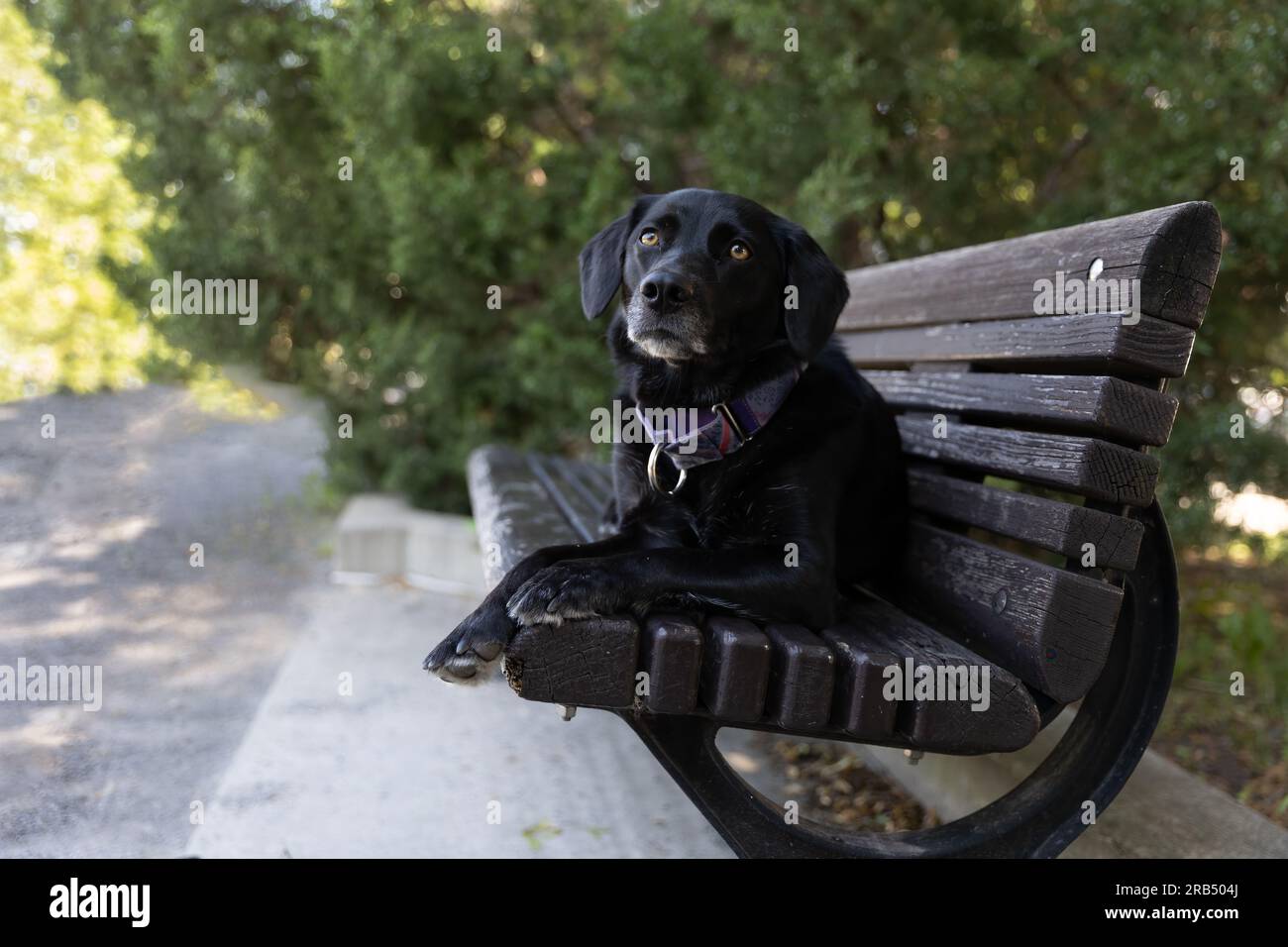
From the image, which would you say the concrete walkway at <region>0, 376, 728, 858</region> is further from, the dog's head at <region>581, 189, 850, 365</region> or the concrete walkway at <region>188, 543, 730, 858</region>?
the dog's head at <region>581, 189, 850, 365</region>

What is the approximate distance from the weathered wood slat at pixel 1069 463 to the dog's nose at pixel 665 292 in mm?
781

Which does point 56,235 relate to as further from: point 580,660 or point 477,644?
point 580,660

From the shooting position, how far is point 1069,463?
6.18ft

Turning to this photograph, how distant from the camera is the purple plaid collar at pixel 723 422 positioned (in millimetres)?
2217

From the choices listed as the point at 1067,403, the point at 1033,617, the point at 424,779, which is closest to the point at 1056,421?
the point at 1067,403

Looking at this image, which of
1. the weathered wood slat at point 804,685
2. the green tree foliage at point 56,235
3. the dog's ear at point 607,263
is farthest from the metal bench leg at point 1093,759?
the green tree foliage at point 56,235

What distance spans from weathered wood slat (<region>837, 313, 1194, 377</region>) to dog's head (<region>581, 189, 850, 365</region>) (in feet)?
1.24

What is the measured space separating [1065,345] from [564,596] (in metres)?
1.13

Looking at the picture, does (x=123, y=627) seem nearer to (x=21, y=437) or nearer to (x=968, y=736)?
(x=21, y=437)

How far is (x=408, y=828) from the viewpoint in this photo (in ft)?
8.57

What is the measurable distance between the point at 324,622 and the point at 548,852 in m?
2.21

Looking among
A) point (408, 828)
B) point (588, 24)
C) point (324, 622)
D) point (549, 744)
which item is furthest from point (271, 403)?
point (408, 828)
